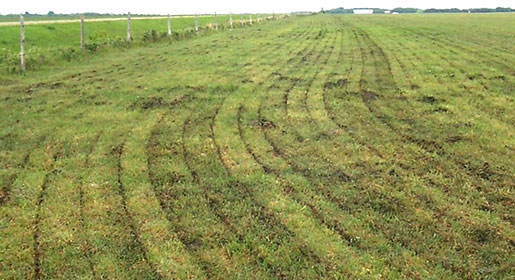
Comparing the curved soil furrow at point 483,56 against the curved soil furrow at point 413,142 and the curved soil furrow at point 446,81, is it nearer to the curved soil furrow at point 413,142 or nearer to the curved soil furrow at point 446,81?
the curved soil furrow at point 446,81

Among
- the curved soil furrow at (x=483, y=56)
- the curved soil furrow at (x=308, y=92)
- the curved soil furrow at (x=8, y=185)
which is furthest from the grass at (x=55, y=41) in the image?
the curved soil furrow at (x=483, y=56)

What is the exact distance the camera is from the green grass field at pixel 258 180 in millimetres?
4414

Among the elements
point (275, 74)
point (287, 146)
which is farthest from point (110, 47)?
point (287, 146)

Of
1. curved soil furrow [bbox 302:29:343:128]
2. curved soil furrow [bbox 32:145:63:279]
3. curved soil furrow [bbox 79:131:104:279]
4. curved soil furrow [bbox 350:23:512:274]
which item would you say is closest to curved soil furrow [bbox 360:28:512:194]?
curved soil furrow [bbox 350:23:512:274]

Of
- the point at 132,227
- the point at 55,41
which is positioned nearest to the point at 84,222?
the point at 132,227

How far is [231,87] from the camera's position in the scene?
1218 centimetres

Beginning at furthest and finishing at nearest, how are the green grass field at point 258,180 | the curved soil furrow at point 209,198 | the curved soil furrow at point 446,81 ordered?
the curved soil furrow at point 446,81 → the curved soil furrow at point 209,198 → the green grass field at point 258,180

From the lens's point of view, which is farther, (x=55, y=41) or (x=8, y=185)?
(x=55, y=41)

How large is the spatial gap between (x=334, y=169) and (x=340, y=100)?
4456 mm

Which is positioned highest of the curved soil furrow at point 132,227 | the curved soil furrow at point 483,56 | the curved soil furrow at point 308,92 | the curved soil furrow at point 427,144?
the curved soil furrow at point 483,56

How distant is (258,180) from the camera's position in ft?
20.3

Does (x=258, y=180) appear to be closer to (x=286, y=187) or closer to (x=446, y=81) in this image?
(x=286, y=187)

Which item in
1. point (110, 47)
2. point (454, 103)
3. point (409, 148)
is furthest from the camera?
point (110, 47)

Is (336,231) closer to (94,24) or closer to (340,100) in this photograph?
(340,100)
